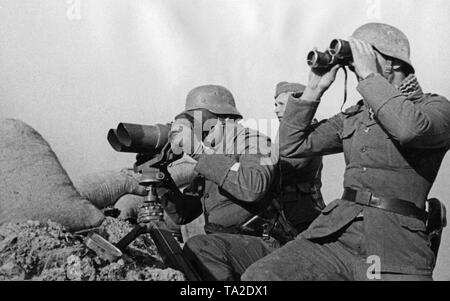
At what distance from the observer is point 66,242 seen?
3.79 metres

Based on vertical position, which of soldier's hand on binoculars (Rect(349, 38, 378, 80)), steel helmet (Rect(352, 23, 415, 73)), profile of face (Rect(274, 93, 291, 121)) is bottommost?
profile of face (Rect(274, 93, 291, 121))

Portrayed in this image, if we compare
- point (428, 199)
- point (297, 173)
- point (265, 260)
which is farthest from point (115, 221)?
point (428, 199)

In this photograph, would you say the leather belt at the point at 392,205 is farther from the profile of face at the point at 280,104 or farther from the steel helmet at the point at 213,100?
the profile of face at the point at 280,104

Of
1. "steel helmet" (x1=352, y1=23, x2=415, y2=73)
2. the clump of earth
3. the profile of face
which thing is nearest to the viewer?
"steel helmet" (x1=352, y1=23, x2=415, y2=73)

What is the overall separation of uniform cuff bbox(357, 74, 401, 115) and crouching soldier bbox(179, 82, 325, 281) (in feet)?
1.89

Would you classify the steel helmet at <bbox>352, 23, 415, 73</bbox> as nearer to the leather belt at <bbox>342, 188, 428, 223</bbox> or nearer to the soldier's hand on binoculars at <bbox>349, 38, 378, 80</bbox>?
the soldier's hand on binoculars at <bbox>349, 38, 378, 80</bbox>

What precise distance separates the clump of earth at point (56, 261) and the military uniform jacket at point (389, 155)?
93 cm

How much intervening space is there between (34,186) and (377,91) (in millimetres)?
2070

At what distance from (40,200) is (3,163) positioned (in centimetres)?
31

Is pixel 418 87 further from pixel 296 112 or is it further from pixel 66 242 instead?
pixel 66 242

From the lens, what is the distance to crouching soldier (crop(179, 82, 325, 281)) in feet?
12.7

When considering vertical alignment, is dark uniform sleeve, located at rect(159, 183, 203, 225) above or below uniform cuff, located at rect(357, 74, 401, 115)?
below

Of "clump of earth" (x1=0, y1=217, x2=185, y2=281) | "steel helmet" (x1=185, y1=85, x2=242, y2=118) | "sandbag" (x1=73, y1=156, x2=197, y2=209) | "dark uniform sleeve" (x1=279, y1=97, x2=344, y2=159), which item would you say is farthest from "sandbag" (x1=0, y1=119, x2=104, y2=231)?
"sandbag" (x1=73, y1=156, x2=197, y2=209)

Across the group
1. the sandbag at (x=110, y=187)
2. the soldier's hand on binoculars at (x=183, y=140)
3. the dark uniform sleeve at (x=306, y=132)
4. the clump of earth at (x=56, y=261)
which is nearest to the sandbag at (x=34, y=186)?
the clump of earth at (x=56, y=261)
